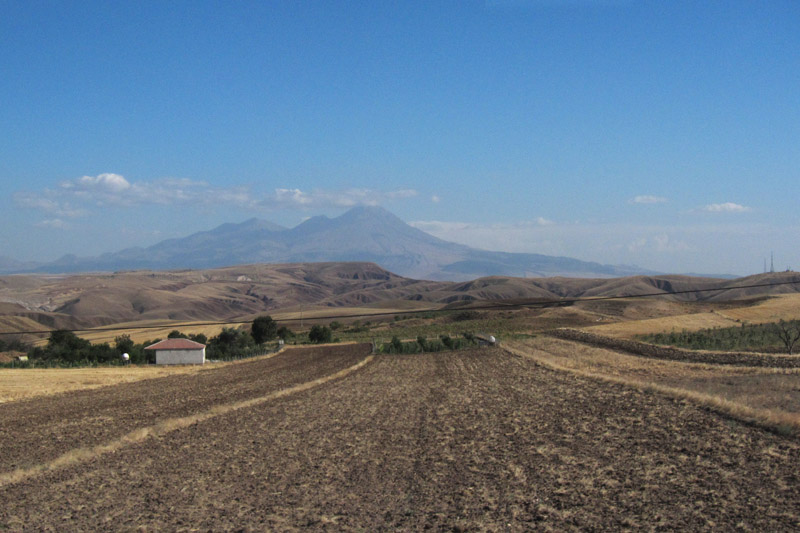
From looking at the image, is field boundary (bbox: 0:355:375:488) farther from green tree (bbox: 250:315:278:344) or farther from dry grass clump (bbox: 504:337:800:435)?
green tree (bbox: 250:315:278:344)

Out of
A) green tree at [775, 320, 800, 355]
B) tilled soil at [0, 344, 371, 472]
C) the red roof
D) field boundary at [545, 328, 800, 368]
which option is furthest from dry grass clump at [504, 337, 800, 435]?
the red roof

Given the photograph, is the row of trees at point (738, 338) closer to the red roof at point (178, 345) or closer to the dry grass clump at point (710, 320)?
the dry grass clump at point (710, 320)

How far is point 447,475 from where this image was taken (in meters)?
13.7

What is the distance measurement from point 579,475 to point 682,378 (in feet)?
67.3

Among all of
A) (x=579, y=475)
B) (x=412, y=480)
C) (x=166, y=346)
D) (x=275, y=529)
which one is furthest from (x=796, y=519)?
(x=166, y=346)

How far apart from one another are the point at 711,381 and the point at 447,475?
19808mm

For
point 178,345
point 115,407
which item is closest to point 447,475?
point 115,407

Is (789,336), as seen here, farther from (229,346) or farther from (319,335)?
(229,346)

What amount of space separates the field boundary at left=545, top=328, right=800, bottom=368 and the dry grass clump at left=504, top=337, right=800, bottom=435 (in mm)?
1837

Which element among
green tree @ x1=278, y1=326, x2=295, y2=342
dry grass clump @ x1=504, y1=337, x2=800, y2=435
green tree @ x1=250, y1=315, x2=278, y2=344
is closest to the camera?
dry grass clump @ x1=504, y1=337, x2=800, y2=435

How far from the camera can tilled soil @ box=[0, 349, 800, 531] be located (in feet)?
35.2

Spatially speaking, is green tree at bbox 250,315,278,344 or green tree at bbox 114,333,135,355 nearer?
green tree at bbox 114,333,135,355

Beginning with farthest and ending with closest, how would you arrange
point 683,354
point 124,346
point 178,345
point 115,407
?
point 124,346 → point 178,345 → point 683,354 → point 115,407

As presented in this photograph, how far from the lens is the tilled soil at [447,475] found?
1074cm
